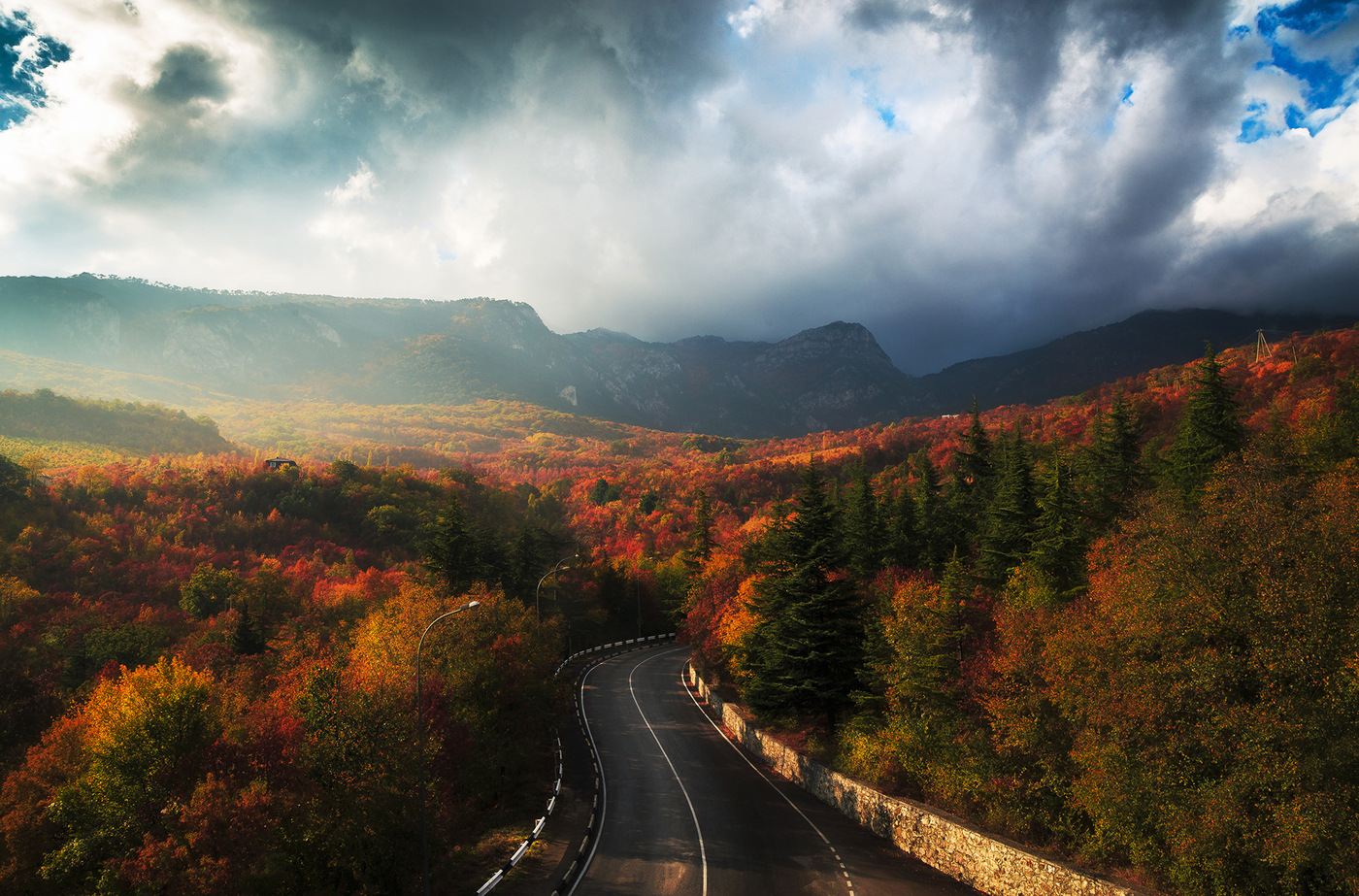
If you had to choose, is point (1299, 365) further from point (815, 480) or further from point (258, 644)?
point (258, 644)

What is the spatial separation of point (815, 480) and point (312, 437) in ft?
686

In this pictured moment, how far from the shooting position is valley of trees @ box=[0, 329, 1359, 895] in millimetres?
16792

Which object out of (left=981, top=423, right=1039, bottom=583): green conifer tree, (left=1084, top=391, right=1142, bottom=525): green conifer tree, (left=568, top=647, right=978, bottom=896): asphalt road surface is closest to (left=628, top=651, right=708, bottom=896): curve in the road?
(left=568, top=647, right=978, bottom=896): asphalt road surface

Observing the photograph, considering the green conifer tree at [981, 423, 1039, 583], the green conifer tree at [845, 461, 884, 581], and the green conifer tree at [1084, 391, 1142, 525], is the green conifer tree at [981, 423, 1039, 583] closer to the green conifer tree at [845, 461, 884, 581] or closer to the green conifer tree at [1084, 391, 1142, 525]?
the green conifer tree at [1084, 391, 1142, 525]

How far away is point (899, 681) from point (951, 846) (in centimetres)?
672

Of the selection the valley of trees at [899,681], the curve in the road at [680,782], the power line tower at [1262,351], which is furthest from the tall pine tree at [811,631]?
the power line tower at [1262,351]

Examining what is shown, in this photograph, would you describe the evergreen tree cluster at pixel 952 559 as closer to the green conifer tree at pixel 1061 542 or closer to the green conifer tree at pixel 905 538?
the green conifer tree at pixel 1061 542

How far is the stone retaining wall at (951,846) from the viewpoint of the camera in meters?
18.9

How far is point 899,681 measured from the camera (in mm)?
27594

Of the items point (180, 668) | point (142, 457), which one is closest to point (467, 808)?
point (180, 668)

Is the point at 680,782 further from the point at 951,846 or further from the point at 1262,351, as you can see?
the point at 1262,351

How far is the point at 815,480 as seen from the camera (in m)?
37.2

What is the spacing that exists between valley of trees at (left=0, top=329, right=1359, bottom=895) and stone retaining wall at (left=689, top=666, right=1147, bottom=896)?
4.10 feet

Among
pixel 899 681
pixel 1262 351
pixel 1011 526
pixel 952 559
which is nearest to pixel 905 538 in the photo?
pixel 952 559
